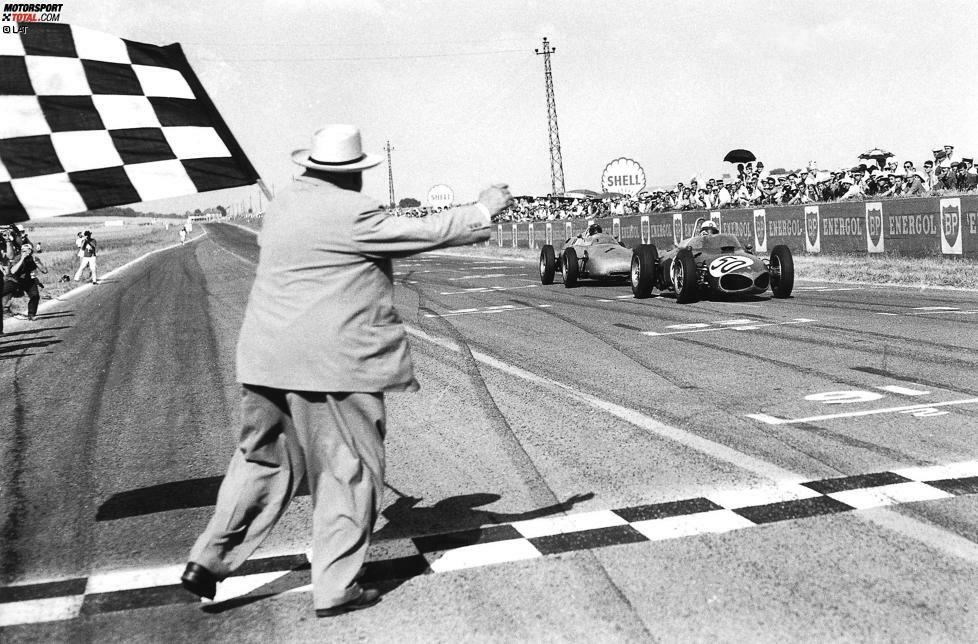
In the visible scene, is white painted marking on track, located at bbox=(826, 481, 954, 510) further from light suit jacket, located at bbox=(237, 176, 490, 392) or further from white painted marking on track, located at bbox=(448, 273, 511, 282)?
white painted marking on track, located at bbox=(448, 273, 511, 282)

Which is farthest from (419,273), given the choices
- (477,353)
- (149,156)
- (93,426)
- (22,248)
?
(149,156)

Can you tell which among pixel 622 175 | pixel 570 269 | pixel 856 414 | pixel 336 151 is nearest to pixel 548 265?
pixel 570 269

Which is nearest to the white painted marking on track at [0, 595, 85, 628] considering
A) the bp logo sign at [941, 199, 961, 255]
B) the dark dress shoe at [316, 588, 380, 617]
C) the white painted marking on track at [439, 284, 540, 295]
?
the dark dress shoe at [316, 588, 380, 617]

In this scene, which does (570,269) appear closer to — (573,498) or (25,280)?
(25,280)

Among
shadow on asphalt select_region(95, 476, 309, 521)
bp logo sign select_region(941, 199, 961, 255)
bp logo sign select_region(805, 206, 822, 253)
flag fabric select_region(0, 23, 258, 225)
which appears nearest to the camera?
flag fabric select_region(0, 23, 258, 225)

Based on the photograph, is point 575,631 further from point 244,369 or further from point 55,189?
point 55,189

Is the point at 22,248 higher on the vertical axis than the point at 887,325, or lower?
higher

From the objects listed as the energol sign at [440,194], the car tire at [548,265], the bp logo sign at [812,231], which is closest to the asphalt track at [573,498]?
the car tire at [548,265]

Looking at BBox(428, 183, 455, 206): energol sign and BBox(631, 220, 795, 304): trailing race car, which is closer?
BBox(631, 220, 795, 304): trailing race car

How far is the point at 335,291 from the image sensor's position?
147 inches

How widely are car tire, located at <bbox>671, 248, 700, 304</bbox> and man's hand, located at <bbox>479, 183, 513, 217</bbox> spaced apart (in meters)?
11.4

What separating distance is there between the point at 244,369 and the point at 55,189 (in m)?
1.24

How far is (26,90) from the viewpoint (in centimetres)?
437

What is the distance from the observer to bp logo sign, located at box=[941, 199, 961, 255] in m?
18.2
